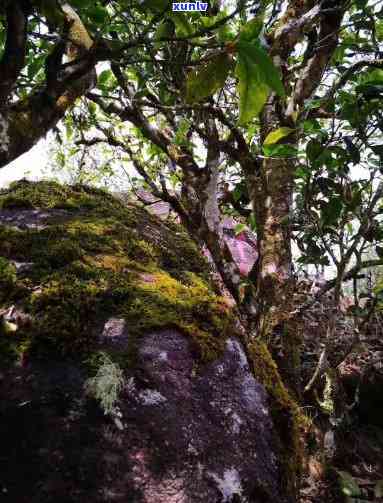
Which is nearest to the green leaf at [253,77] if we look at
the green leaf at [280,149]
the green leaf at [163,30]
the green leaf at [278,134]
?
the green leaf at [163,30]

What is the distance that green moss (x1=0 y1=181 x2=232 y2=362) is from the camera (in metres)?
1.35

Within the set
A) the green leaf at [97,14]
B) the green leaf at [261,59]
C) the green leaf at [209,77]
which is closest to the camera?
the green leaf at [261,59]

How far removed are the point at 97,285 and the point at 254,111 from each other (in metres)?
1.06

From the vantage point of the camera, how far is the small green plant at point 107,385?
1138mm

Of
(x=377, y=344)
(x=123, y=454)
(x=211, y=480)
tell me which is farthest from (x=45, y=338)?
(x=377, y=344)

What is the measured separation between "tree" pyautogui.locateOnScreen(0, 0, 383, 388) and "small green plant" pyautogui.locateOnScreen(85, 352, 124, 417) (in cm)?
76

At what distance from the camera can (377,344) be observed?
387cm

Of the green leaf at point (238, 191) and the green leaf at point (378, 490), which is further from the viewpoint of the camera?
the green leaf at point (238, 191)

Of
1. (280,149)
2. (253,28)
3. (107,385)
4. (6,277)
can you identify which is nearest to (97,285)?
(6,277)

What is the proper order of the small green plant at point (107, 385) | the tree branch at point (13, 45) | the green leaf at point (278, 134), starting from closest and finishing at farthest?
the tree branch at point (13, 45) → the small green plant at point (107, 385) → the green leaf at point (278, 134)

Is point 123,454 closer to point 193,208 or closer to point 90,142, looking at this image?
point 193,208

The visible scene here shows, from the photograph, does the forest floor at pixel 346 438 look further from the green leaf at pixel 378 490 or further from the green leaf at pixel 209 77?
the green leaf at pixel 209 77

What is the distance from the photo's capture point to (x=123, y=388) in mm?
1207

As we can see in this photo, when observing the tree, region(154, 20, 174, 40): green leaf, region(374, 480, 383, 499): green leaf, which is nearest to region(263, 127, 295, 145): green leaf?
the tree
